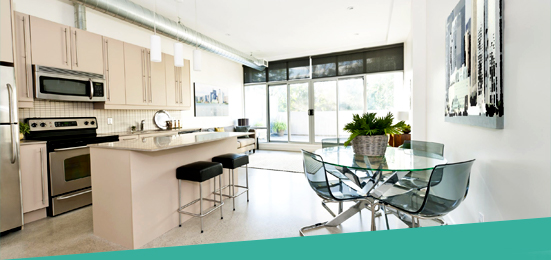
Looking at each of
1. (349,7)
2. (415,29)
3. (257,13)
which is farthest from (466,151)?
(257,13)

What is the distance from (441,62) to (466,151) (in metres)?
1.21

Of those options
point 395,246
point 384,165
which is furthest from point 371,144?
point 395,246

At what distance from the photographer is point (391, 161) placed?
6.68 feet

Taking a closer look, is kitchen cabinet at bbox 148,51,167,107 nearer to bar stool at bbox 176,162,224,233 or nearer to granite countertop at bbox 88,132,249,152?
granite countertop at bbox 88,132,249,152

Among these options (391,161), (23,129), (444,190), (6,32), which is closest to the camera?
(444,190)

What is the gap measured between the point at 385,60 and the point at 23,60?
6623mm

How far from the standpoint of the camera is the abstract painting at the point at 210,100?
6105mm

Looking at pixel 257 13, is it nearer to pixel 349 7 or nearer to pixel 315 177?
pixel 349 7

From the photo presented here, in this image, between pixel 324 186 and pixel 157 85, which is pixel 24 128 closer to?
pixel 157 85

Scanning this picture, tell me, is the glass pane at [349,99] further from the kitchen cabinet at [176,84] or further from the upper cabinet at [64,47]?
the upper cabinet at [64,47]

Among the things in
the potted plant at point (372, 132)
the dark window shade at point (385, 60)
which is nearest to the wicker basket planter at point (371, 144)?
the potted plant at point (372, 132)

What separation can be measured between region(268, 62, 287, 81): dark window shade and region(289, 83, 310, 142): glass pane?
0.39 meters

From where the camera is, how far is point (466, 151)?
2.09 meters

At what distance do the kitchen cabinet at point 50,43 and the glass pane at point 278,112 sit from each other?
5314 mm
